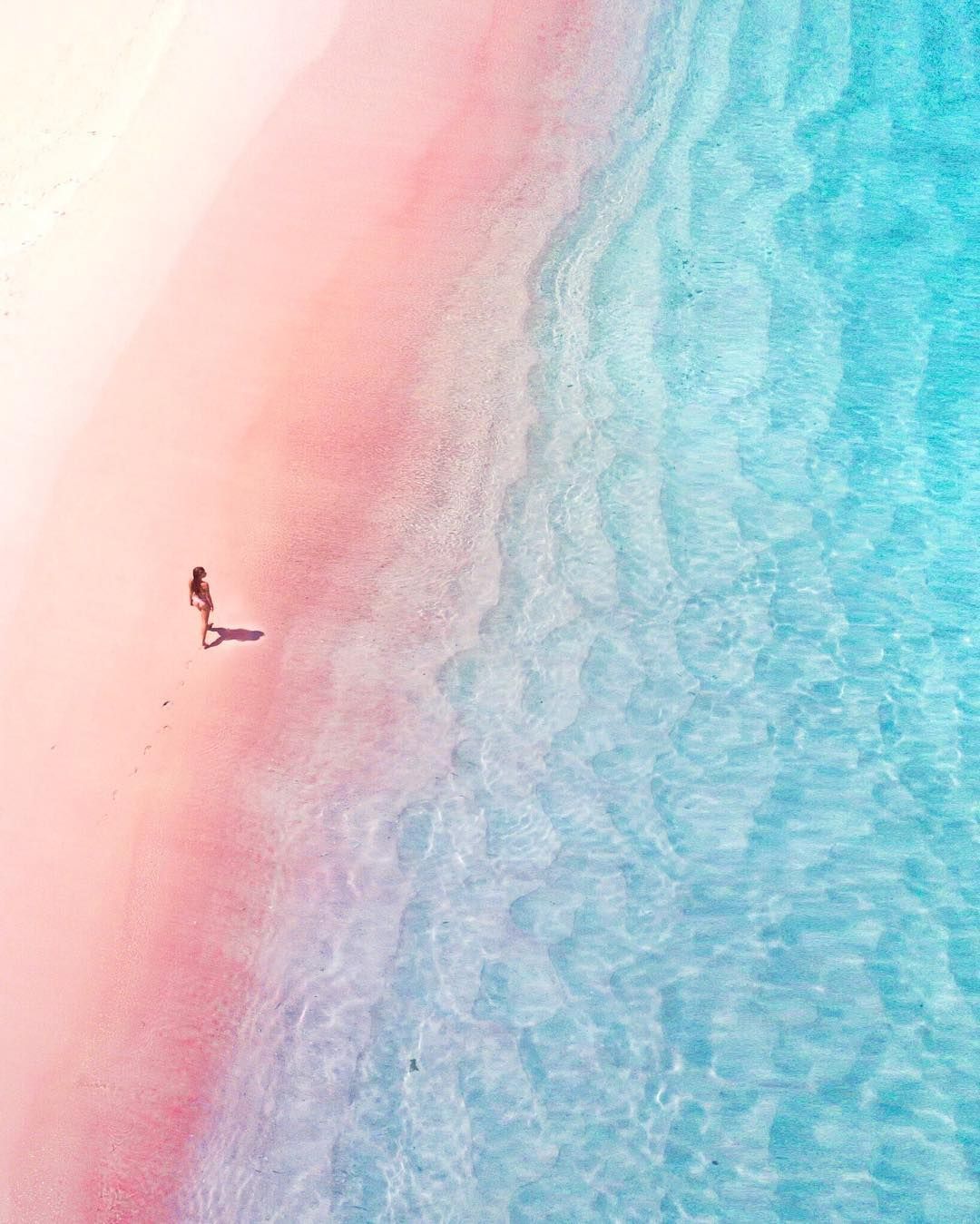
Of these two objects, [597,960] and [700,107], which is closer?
[597,960]

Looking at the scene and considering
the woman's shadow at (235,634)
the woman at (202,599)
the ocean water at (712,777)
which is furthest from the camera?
the woman's shadow at (235,634)

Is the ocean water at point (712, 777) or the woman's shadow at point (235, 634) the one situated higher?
the woman's shadow at point (235, 634)

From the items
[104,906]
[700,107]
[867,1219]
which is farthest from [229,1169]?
[700,107]

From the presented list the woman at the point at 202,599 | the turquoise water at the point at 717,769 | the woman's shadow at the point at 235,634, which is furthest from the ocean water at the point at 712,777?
the woman at the point at 202,599

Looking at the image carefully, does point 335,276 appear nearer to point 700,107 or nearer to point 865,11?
point 700,107

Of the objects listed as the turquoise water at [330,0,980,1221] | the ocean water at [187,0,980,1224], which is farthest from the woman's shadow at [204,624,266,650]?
the turquoise water at [330,0,980,1221]

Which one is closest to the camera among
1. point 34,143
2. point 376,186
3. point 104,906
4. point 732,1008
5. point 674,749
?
point 732,1008

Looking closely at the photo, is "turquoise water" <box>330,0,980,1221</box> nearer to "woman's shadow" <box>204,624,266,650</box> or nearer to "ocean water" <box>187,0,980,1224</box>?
"ocean water" <box>187,0,980,1224</box>

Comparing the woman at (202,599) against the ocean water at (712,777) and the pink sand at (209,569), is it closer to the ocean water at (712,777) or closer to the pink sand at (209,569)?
the pink sand at (209,569)
